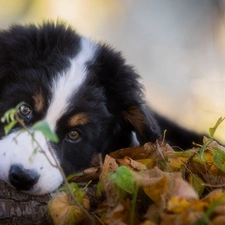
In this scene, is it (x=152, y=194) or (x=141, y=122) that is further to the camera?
(x=141, y=122)

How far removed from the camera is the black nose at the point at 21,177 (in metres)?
1.90

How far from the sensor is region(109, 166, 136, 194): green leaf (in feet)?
4.54

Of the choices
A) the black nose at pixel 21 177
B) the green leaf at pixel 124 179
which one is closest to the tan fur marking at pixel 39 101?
the black nose at pixel 21 177

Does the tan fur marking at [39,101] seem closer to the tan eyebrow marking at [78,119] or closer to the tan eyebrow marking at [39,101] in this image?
the tan eyebrow marking at [39,101]

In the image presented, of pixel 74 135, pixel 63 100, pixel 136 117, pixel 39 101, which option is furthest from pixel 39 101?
pixel 136 117

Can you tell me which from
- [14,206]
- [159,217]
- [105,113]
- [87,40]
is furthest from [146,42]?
[159,217]

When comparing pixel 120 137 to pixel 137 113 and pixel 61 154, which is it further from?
pixel 61 154

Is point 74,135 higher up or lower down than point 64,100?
lower down

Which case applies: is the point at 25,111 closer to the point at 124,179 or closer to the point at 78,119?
the point at 78,119

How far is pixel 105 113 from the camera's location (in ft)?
7.93

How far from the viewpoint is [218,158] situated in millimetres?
1688

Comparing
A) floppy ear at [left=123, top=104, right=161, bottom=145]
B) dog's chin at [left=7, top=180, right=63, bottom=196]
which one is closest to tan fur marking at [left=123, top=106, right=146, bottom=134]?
floppy ear at [left=123, top=104, right=161, bottom=145]

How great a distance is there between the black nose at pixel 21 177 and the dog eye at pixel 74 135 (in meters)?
0.40

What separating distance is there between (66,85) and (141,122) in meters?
0.53
